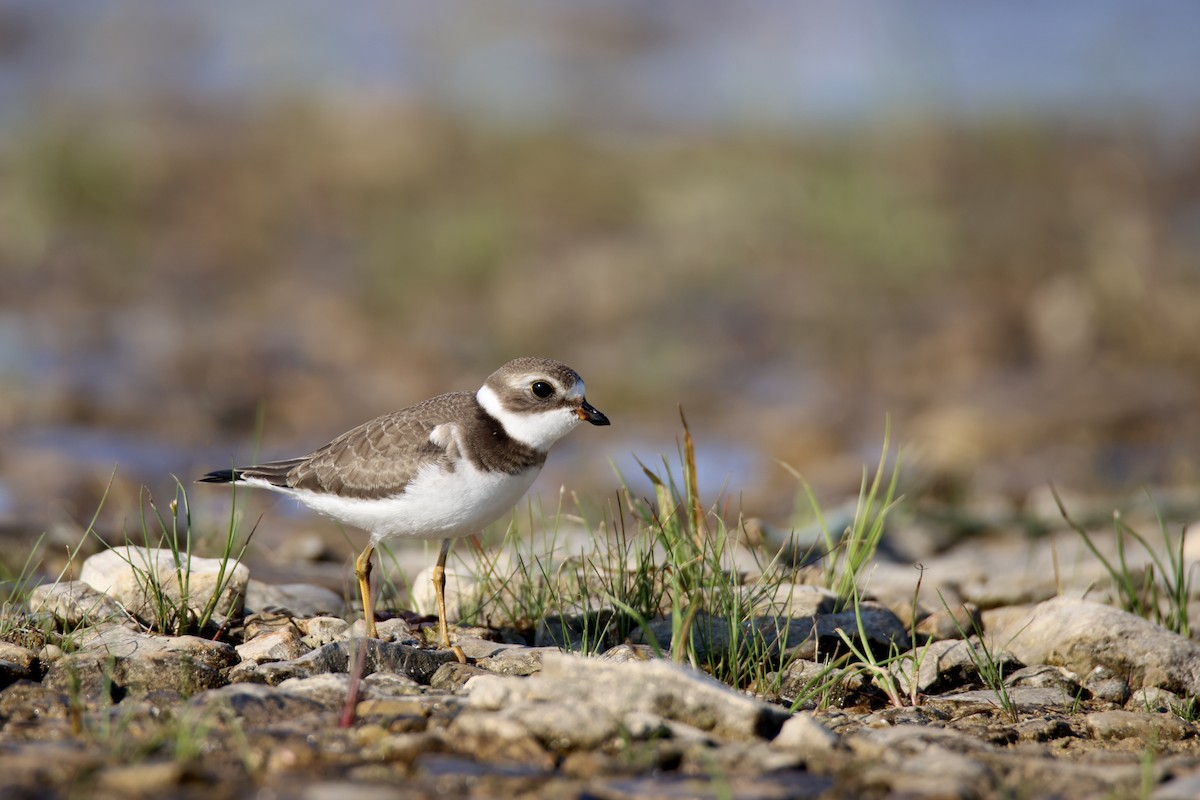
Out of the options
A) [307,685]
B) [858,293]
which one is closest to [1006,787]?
[307,685]

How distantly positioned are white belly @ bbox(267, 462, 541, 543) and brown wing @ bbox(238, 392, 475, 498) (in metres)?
0.07

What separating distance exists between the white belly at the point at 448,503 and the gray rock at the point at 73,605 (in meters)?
1.02

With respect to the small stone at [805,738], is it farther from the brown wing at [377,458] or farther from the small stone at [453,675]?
the brown wing at [377,458]

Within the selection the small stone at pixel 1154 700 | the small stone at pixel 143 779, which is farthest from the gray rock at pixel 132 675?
the small stone at pixel 1154 700

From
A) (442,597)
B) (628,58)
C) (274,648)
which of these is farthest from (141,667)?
(628,58)

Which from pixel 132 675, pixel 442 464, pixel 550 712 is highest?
pixel 442 464

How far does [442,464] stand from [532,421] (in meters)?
0.42

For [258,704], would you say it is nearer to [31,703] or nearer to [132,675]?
[132,675]

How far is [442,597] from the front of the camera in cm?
507

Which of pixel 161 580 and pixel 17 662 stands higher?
pixel 161 580

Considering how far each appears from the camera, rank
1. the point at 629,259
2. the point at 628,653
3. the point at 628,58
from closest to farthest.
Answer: the point at 628,653 → the point at 629,259 → the point at 628,58

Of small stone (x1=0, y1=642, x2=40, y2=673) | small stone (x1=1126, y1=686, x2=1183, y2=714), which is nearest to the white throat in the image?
small stone (x1=0, y1=642, x2=40, y2=673)

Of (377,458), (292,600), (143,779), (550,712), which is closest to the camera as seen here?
(143,779)

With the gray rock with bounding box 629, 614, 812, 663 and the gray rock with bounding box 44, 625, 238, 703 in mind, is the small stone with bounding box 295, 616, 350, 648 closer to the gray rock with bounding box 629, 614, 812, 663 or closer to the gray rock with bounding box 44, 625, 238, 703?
the gray rock with bounding box 44, 625, 238, 703
